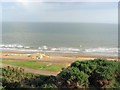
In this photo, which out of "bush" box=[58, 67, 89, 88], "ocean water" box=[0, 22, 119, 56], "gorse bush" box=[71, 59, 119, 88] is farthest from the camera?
"ocean water" box=[0, 22, 119, 56]

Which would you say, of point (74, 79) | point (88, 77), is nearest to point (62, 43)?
point (88, 77)

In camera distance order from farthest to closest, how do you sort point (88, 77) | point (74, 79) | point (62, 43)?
1. point (62, 43)
2. point (88, 77)
3. point (74, 79)

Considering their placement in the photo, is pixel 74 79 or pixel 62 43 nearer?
pixel 74 79

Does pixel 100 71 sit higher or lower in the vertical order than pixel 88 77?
higher

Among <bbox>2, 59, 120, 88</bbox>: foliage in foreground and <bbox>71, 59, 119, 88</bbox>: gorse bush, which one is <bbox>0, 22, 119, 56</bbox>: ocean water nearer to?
<bbox>71, 59, 119, 88</bbox>: gorse bush

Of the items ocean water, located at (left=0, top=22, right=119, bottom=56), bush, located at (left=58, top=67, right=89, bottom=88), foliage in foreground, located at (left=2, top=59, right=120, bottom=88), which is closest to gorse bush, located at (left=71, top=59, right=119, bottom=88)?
foliage in foreground, located at (left=2, top=59, right=120, bottom=88)

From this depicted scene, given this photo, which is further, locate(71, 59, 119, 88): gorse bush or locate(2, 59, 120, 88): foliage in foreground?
locate(71, 59, 119, 88): gorse bush

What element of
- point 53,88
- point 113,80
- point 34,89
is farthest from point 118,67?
point 34,89

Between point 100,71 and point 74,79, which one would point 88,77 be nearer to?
point 100,71

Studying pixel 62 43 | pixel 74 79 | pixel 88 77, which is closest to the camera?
pixel 74 79

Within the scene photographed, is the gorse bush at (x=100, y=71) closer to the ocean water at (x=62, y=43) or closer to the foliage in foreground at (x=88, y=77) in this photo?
the foliage in foreground at (x=88, y=77)

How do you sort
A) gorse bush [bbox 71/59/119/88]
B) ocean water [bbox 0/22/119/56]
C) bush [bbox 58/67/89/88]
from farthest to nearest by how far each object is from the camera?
ocean water [bbox 0/22/119/56]
gorse bush [bbox 71/59/119/88]
bush [bbox 58/67/89/88]

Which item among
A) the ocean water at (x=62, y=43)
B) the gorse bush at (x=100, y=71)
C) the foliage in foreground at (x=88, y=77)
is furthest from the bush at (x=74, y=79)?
the ocean water at (x=62, y=43)
